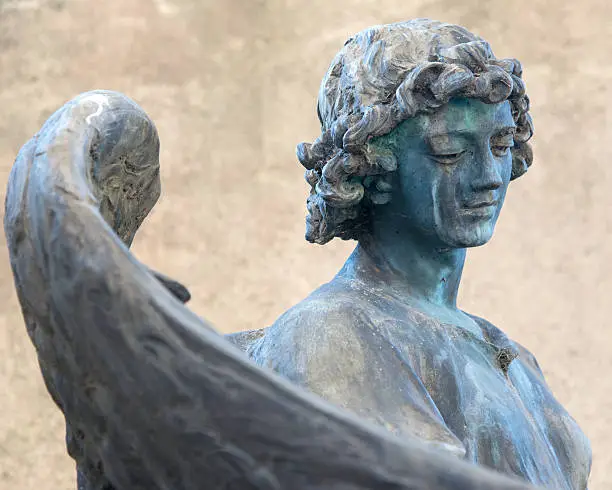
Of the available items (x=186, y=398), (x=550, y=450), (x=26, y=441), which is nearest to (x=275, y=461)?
(x=186, y=398)

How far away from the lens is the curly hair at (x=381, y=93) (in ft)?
7.50

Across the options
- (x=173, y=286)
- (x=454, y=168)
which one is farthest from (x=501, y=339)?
(x=173, y=286)

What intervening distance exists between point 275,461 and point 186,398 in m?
0.12

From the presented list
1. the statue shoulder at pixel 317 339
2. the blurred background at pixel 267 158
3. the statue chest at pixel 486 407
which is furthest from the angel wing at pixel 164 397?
the blurred background at pixel 267 158

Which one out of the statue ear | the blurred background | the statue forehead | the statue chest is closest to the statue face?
the statue forehead

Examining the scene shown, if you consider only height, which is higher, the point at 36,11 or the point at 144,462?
the point at 36,11

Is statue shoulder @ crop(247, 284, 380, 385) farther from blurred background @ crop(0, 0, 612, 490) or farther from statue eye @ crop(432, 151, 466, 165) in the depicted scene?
blurred background @ crop(0, 0, 612, 490)

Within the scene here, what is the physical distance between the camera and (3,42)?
491 cm

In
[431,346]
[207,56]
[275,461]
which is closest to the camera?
[275,461]

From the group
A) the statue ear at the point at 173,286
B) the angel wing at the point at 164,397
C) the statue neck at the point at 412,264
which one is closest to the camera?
the angel wing at the point at 164,397

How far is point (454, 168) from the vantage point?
2.32 metres

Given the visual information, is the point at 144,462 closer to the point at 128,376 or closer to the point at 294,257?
the point at 128,376

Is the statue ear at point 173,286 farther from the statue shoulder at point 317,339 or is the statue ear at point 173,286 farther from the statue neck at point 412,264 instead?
the statue neck at point 412,264

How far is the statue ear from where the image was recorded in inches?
67.2
